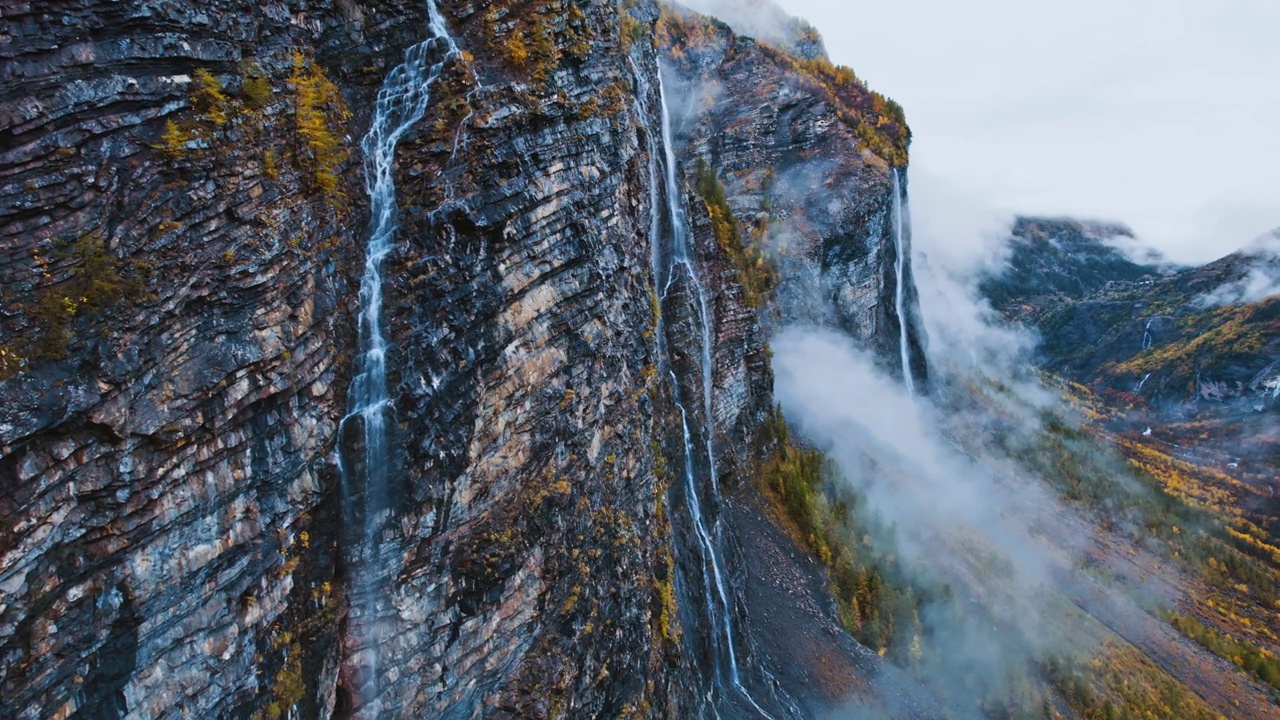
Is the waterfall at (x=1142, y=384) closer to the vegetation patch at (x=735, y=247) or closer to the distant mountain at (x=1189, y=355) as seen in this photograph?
the distant mountain at (x=1189, y=355)

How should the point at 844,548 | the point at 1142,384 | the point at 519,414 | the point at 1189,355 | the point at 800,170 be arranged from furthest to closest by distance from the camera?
the point at 1142,384 → the point at 1189,355 → the point at 800,170 → the point at 844,548 → the point at 519,414

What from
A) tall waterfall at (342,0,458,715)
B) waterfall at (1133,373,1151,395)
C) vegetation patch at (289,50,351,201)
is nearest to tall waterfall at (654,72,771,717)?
tall waterfall at (342,0,458,715)

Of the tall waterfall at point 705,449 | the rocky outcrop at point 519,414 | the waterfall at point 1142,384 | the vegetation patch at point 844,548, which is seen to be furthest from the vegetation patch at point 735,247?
the waterfall at point 1142,384

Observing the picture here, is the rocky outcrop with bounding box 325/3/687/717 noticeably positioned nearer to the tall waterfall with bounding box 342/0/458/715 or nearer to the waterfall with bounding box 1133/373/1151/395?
the tall waterfall with bounding box 342/0/458/715

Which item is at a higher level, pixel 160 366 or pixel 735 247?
pixel 735 247

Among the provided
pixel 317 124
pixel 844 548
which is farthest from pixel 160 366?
pixel 844 548

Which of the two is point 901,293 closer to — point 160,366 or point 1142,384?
point 160,366
